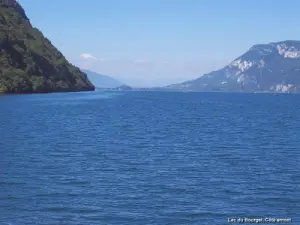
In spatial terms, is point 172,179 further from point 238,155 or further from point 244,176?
point 238,155

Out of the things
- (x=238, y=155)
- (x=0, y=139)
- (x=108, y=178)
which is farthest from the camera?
(x=0, y=139)

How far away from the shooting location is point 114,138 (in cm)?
7119

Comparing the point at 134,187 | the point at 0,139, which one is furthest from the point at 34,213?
the point at 0,139

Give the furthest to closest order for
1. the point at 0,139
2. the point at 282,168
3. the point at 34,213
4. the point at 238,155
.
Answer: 1. the point at 0,139
2. the point at 238,155
3. the point at 282,168
4. the point at 34,213

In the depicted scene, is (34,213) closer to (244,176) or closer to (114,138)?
(244,176)

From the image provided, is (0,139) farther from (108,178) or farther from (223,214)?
(223,214)

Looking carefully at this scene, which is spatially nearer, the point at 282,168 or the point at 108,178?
the point at 108,178

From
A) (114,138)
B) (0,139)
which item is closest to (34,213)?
(0,139)

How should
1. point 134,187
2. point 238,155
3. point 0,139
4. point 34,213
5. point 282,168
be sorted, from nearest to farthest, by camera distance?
1. point 34,213
2. point 134,187
3. point 282,168
4. point 238,155
5. point 0,139

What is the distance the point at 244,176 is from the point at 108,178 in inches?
430

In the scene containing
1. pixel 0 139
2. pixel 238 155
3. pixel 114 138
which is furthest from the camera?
pixel 114 138

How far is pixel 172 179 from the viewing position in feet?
134

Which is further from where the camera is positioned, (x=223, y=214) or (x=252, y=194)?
(x=252, y=194)

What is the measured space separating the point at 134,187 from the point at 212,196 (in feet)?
18.8
